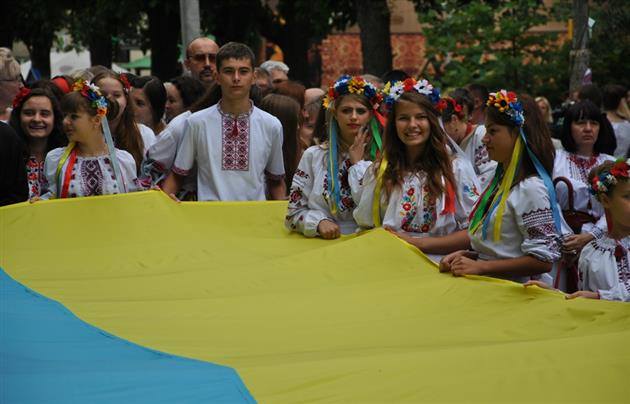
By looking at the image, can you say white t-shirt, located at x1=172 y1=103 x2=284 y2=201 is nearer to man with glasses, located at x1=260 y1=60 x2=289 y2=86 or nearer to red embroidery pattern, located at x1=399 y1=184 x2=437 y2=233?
red embroidery pattern, located at x1=399 y1=184 x2=437 y2=233

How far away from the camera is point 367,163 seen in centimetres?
702

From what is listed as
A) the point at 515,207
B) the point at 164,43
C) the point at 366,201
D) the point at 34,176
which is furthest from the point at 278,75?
the point at 164,43

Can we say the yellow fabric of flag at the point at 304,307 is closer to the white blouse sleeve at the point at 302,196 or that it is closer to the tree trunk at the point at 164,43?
the white blouse sleeve at the point at 302,196

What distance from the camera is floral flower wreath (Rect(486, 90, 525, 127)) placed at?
19.2 feet

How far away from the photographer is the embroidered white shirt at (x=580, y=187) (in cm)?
698

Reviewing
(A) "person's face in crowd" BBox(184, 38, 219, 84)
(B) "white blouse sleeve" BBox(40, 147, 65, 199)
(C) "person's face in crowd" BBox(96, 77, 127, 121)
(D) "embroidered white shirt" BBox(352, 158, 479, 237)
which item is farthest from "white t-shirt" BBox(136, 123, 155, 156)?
(D) "embroidered white shirt" BBox(352, 158, 479, 237)

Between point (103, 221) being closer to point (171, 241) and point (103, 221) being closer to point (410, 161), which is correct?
point (171, 241)

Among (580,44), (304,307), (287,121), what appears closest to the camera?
(304,307)

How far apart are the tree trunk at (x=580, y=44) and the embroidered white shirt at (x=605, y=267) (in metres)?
10.6

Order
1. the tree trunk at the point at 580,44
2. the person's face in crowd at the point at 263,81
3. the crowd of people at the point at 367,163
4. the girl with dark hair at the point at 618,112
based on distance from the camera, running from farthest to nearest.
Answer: the tree trunk at the point at 580,44
the girl with dark hair at the point at 618,112
the person's face in crowd at the point at 263,81
the crowd of people at the point at 367,163

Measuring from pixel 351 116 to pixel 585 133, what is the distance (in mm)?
1860

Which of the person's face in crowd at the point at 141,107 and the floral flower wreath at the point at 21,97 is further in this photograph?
the person's face in crowd at the point at 141,107

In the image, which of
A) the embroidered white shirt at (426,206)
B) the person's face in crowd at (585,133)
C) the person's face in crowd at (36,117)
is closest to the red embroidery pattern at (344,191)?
the embroidered white shirt at (426,206)

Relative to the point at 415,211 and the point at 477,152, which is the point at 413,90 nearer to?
the point at 415,211
